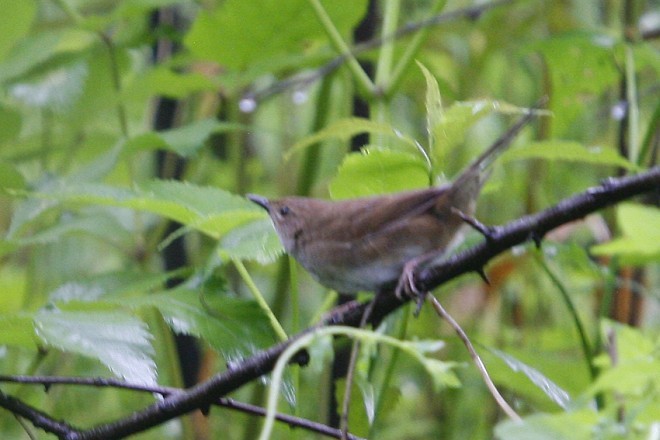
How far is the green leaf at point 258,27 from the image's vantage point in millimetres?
1322

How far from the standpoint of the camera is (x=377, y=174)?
97 cm

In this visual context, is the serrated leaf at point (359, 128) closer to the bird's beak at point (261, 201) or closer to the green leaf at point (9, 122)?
the bird's beak at point (261, 201)

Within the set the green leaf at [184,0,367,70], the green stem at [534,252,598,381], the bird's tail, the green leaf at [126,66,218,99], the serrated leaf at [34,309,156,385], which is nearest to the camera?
the serrated leaf at [34,309,156,385]

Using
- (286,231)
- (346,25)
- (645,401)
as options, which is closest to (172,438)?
(286,231)

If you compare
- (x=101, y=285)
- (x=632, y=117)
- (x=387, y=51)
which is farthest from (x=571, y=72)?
(x=101, y=285)

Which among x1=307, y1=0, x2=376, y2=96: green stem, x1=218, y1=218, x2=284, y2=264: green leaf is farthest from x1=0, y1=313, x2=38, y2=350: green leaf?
x1=307, y1=0, x2=376, y2=96: green stem

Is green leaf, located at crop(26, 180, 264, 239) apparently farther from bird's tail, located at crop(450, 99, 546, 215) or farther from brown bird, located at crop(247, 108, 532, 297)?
bird's tail, located at crop(450, 99, 546, 215)

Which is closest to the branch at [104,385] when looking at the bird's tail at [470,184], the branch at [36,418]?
the branch at [36,418]

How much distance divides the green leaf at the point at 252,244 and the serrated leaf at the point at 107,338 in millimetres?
137

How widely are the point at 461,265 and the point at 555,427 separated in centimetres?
22

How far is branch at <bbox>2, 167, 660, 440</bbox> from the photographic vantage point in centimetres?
65

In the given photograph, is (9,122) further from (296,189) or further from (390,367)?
(390,367)

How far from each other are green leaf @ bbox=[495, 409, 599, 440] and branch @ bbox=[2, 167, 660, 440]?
0.20m

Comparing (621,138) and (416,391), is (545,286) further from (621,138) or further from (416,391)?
(621,138)
